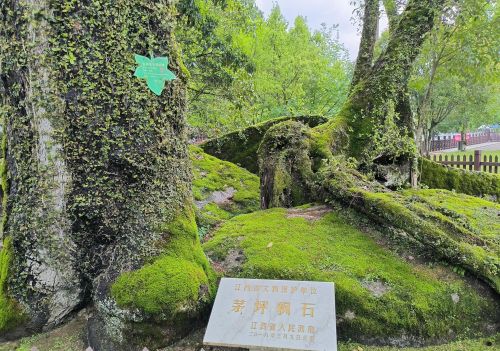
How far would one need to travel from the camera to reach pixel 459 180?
777 cm

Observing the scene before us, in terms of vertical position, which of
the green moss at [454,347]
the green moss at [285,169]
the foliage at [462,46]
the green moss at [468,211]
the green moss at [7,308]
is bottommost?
the green moss at [454,347]

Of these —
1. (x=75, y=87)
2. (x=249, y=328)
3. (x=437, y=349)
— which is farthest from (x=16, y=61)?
(x=437, y=349)

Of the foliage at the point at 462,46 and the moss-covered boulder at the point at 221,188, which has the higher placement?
the foliage at the point at 462,46

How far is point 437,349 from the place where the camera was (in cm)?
290

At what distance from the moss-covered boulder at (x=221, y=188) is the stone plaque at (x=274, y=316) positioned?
3.28 metres

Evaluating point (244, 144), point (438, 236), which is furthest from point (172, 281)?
point (244, 144)

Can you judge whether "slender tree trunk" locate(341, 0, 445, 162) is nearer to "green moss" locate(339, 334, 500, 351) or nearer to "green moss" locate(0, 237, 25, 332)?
"green moss" locate(339, 334, 500, 351)

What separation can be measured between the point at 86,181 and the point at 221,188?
4547 millimetres

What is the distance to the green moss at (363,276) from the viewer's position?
3.05m

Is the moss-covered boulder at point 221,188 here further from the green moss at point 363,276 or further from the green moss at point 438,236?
the green moss at point 438,236

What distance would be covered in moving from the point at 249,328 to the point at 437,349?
1.61 metres

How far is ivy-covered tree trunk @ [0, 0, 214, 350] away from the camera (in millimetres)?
2914

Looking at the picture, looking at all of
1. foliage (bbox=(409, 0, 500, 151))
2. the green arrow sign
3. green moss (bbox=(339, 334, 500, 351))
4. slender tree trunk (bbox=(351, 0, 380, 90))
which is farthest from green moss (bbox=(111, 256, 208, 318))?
slender tree trunk (bbox=(351, 0, 380, 90))

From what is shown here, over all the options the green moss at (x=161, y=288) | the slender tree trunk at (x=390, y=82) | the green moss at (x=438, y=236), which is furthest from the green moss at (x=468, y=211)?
the green moss at (x=161, y=288)
